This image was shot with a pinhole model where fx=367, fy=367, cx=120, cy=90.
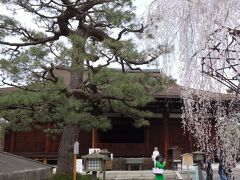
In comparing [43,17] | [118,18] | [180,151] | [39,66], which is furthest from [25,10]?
[180,151]

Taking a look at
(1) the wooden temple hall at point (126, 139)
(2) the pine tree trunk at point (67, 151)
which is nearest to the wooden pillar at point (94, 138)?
(1) the wooden temple hall at point (126, 139)

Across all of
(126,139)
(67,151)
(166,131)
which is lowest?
(67,151)

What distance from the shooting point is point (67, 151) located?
37.7 feet

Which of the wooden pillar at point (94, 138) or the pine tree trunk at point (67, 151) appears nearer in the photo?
the pine tree trunk at point (67, 151)

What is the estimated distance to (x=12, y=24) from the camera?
11156mm

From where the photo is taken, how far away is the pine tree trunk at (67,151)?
37.6 ft

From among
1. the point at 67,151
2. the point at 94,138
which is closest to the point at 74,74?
the point at 67,151

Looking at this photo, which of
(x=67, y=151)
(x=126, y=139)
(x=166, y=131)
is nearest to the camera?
(x=67, y=151)

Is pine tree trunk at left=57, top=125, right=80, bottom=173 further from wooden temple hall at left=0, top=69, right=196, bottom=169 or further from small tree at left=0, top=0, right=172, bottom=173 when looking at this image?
wooden temple hall at left=0, top=69, right=196, bottom=169

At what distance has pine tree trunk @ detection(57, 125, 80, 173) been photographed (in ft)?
37.6

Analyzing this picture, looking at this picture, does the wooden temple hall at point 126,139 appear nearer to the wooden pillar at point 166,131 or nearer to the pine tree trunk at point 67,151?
the wooden pillar at point 166,131

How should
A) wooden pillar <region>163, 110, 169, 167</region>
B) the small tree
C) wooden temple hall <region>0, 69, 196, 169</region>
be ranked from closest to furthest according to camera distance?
the small tree < wooden pillar <region>163, 110, 169, 167</region> < wooden temple hall <region>0, 69, 196, 169</region>

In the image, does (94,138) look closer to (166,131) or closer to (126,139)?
(126,139)

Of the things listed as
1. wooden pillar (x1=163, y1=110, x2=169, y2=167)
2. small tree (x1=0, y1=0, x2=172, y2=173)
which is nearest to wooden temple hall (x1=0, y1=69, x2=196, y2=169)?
wooden pillar (x1=163, y1=110, x2=169, y2=167)
